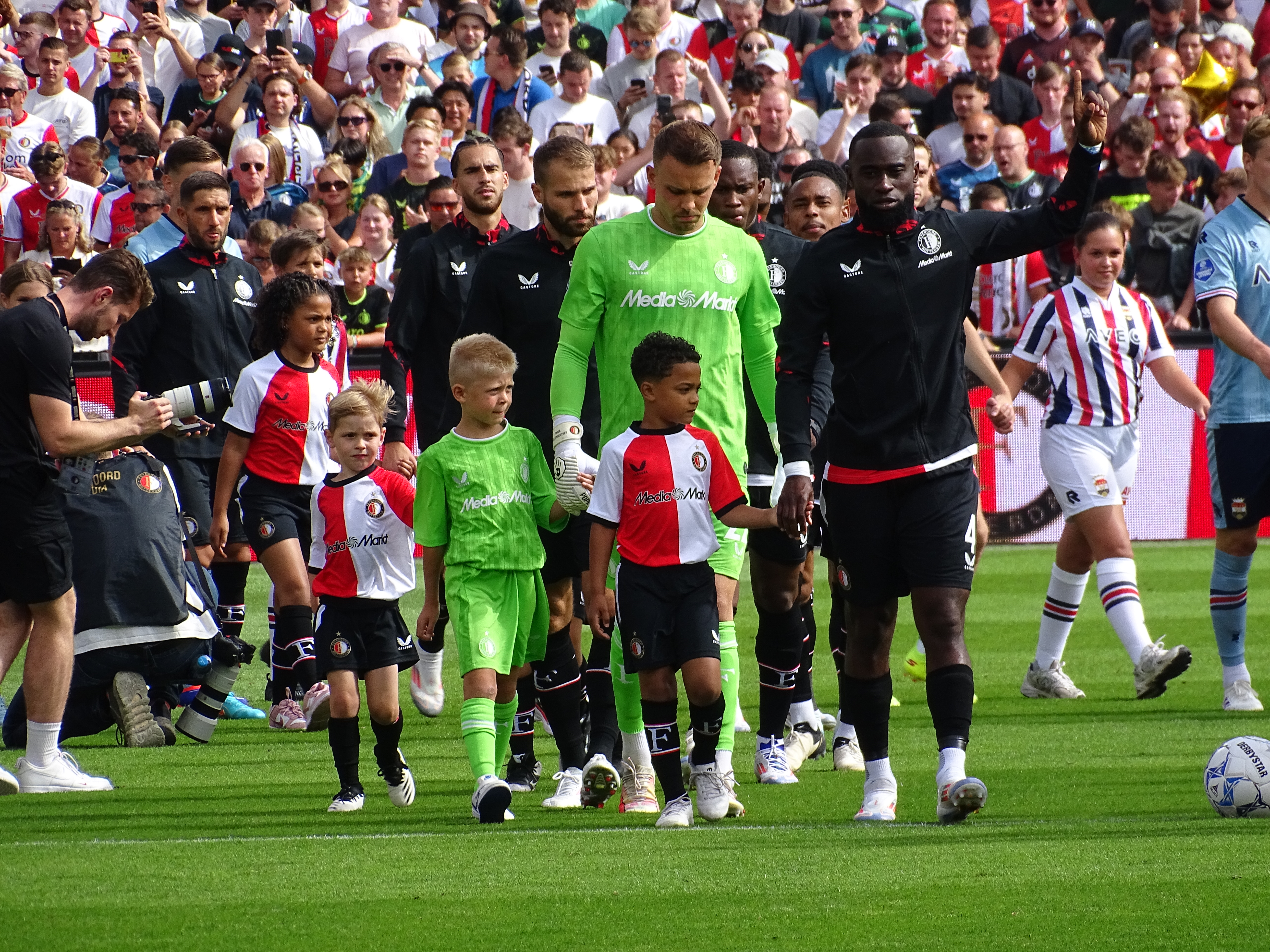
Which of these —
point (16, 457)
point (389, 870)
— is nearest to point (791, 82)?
point (16, 457)

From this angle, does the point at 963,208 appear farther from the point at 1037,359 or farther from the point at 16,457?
the point at 16,457

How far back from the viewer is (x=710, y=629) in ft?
20.6

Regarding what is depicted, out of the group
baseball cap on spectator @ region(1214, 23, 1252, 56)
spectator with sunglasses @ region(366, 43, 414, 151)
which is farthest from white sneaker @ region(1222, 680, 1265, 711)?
baseball cap on spectator @ region(1214, 23, 1252, 56)

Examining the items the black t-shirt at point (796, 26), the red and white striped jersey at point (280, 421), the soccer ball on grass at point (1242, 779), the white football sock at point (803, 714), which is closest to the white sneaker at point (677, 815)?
the soccer ball on grass at point (1242, 779)

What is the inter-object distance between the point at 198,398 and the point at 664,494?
2.50 m

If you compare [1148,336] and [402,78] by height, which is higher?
[402,78]

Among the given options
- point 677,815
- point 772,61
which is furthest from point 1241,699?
point 772,61

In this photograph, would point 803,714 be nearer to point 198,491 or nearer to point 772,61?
point 198,491

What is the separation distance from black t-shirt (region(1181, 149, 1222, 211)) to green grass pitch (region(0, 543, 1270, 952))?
901 cm

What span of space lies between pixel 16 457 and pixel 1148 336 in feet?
19.4

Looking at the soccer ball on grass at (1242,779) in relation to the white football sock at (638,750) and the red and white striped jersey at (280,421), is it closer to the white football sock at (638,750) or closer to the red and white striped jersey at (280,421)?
the white football sock at (638,750)

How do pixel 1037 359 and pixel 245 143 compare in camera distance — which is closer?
pixel 1037 359

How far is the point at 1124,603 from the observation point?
9.52 m

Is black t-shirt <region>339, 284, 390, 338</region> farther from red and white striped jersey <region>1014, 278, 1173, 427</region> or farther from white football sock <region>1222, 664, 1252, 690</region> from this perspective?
white football sock <region>1222, 664, 1252, 690</region>
